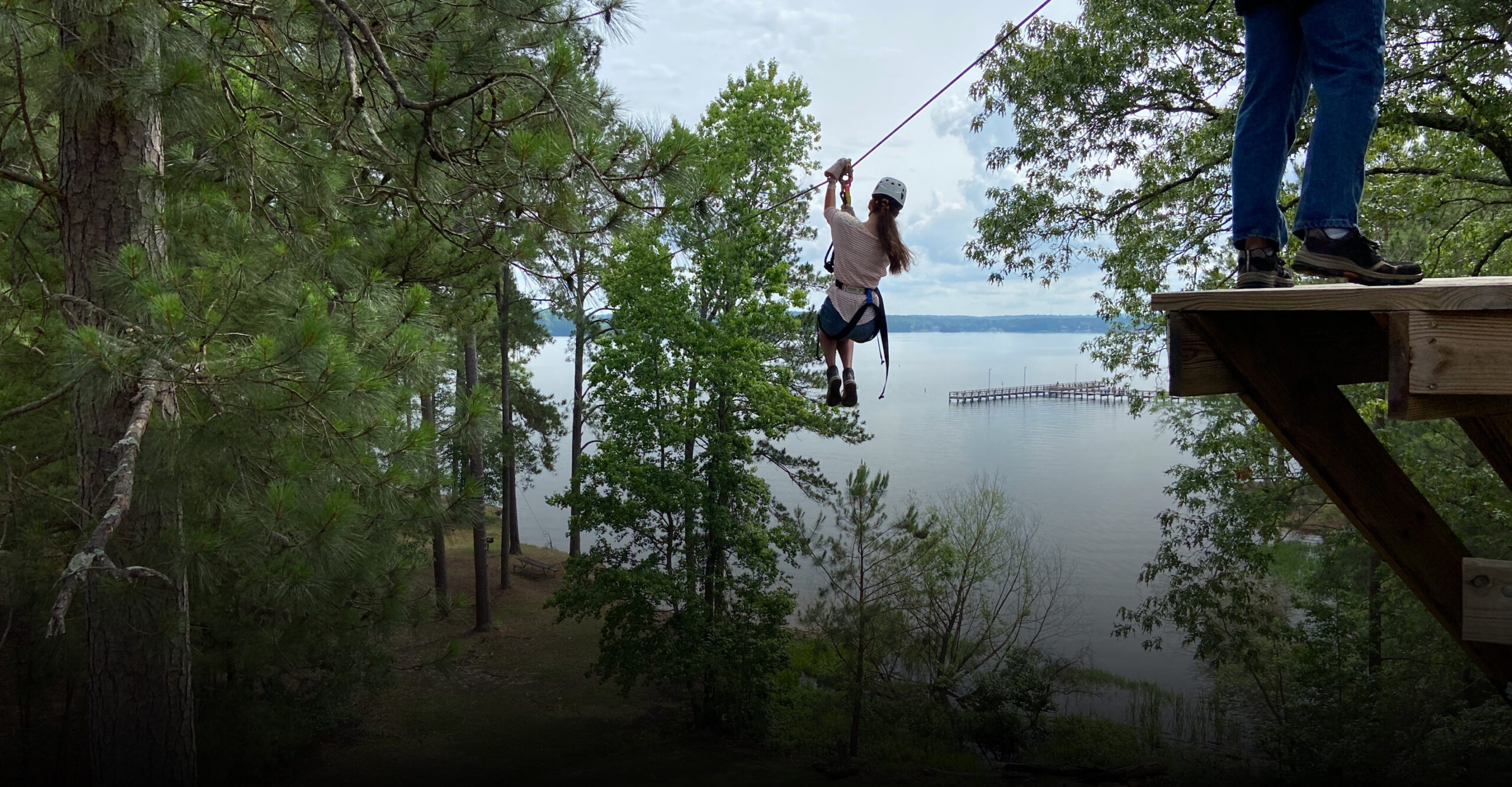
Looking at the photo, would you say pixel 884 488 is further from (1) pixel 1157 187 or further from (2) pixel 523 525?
(2) pixel 523 525

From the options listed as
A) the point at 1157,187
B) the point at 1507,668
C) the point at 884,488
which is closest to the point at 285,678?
the point at 884,488

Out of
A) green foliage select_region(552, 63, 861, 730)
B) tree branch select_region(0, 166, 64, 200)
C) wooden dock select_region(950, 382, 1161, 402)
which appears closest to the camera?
tree branch select_region(0, 166, 64, 200)

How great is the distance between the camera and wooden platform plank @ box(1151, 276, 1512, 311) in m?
1.43

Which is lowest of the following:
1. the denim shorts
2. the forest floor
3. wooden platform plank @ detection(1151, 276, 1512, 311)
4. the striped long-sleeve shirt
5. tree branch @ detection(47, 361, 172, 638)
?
the forest floor

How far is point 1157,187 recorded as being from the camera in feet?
33.1

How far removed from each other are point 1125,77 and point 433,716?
14.2 meters

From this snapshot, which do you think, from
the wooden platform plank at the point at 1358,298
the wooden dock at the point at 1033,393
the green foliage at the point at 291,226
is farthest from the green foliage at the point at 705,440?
the wooden dock at the point at 1033,393

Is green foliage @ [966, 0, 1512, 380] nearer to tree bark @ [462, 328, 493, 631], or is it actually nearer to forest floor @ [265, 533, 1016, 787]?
forest floor @ [265, 533, 1016, 787]

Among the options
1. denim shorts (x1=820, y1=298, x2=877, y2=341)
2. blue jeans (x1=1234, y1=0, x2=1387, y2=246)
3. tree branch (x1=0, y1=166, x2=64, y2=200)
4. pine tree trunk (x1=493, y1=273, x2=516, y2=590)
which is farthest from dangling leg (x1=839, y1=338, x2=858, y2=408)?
pine tree trunk (x1=493, y1=273, x2=516, y2=590)

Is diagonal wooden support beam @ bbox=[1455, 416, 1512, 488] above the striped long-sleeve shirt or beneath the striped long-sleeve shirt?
beneath

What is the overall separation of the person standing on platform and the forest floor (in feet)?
30.5

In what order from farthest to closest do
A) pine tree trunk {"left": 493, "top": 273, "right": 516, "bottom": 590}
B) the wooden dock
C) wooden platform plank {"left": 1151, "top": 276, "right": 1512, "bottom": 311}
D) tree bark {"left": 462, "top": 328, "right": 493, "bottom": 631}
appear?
the wooden dock → pine tree trunk {"left": 493, "top": 273, "right": 516, "bottom": 590} → tree bark {"left": 462, "top": 328, "right": 493, "bottom": 631} → wooden platform plank {"left": 1151, "top": 276, "right": 1512, "bottom": 311}

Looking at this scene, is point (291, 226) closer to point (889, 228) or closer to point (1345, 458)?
point (889, 228)

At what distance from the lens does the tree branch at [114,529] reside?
2676 mm
